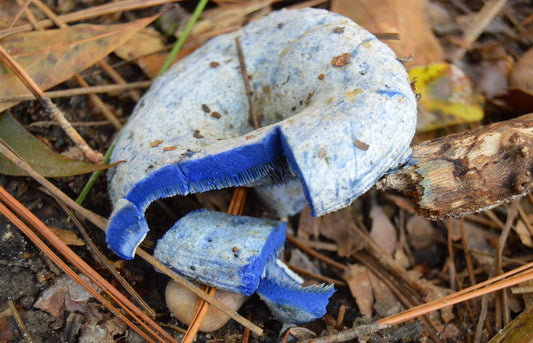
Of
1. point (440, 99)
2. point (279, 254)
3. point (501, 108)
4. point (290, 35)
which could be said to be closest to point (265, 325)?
point (279, 254)

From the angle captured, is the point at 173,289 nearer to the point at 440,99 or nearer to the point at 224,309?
the point at 224,309

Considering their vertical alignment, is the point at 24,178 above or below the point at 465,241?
above

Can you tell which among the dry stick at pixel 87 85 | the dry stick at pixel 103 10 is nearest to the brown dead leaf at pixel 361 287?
the dry stick at pixel 87 85

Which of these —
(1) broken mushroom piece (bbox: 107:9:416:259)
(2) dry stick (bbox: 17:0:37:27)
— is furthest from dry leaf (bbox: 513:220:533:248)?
(2) dry stick (bbox: 17:0:37:27)

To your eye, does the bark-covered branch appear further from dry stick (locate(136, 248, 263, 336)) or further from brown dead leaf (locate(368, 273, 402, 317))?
dry stick (locate(136, 248, 263, 336))

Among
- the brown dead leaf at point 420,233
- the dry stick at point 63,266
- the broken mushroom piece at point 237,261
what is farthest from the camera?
the brown dead leaf at point 420,233

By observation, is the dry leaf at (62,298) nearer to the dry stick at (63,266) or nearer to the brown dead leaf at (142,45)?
the dry stick at (63,266)

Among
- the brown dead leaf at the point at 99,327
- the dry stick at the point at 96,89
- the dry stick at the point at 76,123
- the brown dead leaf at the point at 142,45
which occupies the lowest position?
the brown dead leaf at the point at 99,327
